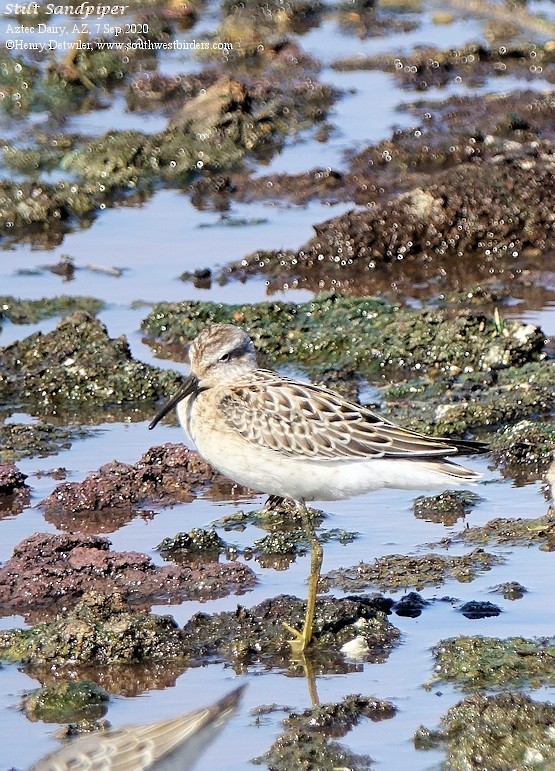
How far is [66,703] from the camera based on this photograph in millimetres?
6645

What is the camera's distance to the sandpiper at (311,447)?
24.3 feet

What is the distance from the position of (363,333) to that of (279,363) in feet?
2.09

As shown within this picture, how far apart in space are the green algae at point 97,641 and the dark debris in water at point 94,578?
49 centimetres

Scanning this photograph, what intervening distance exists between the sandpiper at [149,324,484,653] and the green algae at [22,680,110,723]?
100 centimetres

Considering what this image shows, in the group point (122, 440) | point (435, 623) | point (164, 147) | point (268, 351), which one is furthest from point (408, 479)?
point (164, 147)

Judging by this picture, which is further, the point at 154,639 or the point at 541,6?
the point at 541,6

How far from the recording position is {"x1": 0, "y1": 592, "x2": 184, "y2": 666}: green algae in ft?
23.1

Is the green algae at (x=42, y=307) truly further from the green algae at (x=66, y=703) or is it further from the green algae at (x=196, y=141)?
the green algae at (x=66, y=703)

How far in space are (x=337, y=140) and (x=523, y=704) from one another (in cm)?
1094

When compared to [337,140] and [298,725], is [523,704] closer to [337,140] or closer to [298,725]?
[298,725]

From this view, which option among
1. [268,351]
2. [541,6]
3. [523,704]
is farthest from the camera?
[541,6]

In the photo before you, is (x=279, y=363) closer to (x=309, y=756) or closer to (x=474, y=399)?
(x=474, y=399)

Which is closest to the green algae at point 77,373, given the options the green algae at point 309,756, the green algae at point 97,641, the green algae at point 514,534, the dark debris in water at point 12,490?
the dark debris in water at point 12,490

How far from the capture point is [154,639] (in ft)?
23.3
